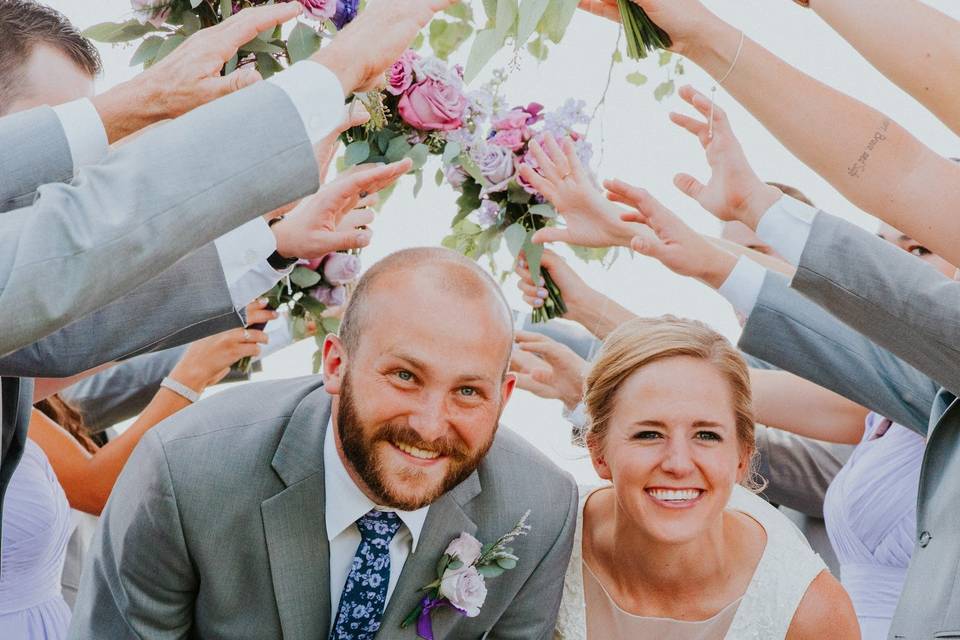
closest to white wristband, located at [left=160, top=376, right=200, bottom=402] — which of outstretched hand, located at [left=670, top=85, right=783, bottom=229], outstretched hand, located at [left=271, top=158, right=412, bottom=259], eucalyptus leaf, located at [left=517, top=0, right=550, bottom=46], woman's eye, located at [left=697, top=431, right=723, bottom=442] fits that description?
outstretched hand, located at [left=271, top=158, right=412, bottom=259]

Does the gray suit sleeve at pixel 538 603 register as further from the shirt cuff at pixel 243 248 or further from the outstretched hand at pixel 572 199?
the shirt cuff at pixel 243 248

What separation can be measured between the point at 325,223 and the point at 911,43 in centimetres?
173

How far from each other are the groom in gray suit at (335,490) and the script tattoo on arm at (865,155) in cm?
105

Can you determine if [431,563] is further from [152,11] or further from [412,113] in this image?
[152,11]

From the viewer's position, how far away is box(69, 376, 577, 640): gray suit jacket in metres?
2.96

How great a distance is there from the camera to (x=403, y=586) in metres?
3.10

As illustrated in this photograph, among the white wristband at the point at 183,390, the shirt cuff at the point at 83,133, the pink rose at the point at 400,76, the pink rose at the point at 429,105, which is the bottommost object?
the white wristband at the point at 183,390

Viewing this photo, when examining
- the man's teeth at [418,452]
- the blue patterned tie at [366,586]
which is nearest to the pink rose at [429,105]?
the man's teeth at [418,452]

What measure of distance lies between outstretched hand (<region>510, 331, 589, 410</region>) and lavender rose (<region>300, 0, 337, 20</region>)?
1.74 m

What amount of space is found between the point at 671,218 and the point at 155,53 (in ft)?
5.40

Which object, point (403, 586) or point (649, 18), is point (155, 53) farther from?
point (403, 586)

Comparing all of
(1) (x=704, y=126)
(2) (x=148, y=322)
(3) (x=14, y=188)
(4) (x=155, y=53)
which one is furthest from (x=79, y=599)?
(1) (x=704, y=126)

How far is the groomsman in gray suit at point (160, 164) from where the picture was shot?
77.5 inches

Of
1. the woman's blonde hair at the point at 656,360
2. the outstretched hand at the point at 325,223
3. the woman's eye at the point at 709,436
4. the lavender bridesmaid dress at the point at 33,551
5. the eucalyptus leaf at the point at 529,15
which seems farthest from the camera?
the lavender bridesmaid dress at the point at 33,551
